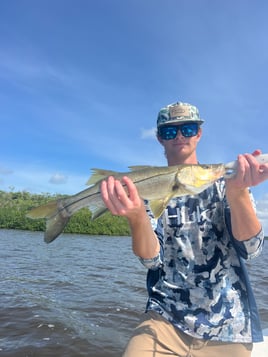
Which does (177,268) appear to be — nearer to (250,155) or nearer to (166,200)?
(166,200)

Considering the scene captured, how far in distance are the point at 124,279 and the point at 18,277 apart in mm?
3763

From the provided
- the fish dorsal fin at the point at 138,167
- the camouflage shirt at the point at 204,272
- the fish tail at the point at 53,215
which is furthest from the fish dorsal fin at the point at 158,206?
the fish tail at the point at 53,215

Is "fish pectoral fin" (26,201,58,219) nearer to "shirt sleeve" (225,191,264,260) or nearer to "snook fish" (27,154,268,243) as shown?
"snook fish" (27,154,268,243)

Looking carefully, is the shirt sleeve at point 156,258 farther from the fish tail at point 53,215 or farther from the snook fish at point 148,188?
the fish tail at point 53,215

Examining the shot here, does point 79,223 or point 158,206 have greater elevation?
point 79,223

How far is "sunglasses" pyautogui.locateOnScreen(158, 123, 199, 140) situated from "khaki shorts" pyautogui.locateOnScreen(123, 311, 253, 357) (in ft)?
5.79

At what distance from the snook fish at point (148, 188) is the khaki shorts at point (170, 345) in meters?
1.10

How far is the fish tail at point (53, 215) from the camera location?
3.21 m

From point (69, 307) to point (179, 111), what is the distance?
7042 millimetres

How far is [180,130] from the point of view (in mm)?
3641

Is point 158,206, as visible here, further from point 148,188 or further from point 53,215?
point 53,215

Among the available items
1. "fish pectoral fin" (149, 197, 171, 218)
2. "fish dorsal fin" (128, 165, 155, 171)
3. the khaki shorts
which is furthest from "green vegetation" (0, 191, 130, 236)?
"fish pectoral fin" (149, 197, 171, 218)

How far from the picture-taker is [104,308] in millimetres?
9195

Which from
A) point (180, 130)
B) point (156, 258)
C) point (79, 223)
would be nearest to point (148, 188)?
point (156, 258)
